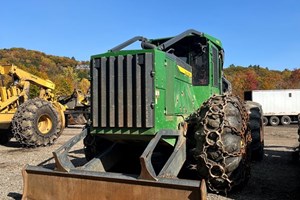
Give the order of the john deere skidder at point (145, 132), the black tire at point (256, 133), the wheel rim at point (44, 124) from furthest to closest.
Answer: the wheel rim at point (44, 124) → the black tire at point (256, 133) → the john deere skidder at point (145, 132)

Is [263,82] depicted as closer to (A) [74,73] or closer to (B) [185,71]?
(A) [74,73]

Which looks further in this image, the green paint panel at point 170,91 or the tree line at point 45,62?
the tree line at point 45,62

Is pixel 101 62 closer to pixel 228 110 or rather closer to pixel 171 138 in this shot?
pixel 171 138

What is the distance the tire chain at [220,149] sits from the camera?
5.39 meters

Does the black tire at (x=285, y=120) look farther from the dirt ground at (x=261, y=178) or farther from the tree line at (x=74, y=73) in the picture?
the tree line at (x=74, y=73)

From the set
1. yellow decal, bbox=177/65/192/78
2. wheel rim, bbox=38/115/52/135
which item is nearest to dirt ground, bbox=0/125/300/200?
yellow decal, bbox=177/65/192/78

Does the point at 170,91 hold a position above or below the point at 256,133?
above

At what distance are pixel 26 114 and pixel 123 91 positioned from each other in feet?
28.3

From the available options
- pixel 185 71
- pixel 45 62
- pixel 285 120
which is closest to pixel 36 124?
pixel 185 71

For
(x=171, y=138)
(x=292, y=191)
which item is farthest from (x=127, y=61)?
(x=292, y=191)

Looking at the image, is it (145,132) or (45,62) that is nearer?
(145,132)

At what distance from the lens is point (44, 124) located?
14.3m

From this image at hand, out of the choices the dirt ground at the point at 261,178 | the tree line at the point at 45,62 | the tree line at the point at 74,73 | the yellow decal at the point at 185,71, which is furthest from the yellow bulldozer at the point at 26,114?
the tree line at the point at 45,62

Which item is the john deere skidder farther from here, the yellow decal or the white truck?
the white truck
